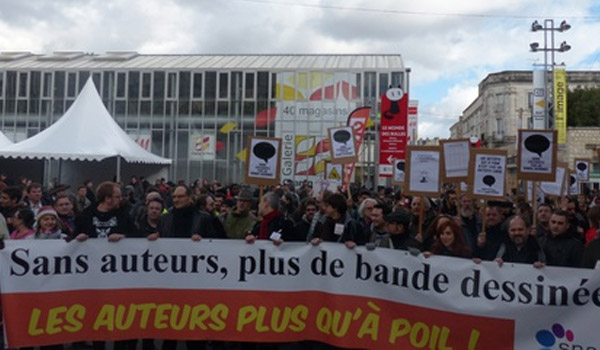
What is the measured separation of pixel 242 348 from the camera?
5.50 meters

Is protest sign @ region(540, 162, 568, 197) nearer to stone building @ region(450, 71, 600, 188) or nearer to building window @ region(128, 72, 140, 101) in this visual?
building window @ region(128, 72, 140, 101)

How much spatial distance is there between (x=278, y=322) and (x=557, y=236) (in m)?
2.73

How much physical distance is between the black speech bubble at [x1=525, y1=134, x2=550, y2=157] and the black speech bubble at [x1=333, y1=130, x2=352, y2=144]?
417 centimetres

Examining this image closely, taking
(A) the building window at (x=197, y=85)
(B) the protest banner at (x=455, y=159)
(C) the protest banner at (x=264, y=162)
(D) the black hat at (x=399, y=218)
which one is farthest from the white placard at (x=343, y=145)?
(A) the building window at (x=197, y=85)

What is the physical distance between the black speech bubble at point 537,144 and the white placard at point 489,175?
388 millimetres

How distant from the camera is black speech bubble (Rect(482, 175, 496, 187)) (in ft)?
Answer: 24.3

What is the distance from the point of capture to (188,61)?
133 ft

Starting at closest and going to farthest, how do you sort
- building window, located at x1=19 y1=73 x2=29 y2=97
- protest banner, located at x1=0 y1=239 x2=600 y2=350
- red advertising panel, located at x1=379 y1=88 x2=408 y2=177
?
protest banner, located at x1=0 y1=239 x2=600 y2=350 < red advertising panel, located at x1=379 y1=88 x2=408 y2=177 < building window, located at x1=19 y1=73 x2=29 y2=97

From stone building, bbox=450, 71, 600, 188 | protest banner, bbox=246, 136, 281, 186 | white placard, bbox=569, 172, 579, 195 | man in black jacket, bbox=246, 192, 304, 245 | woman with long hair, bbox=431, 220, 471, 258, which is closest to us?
woman with long hair, bbox=431, 220, 471, 258

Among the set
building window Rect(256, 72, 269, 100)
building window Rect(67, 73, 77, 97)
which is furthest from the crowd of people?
building window Rect(67, 73, 77, 97)

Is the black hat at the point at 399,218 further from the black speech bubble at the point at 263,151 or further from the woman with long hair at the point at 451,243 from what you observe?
the black speech bubble at the point at 263,151

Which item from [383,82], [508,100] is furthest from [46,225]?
[508,100]

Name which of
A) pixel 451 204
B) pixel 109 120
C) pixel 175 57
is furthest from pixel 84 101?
pixel 175 57

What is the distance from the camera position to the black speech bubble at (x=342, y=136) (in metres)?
11.3
